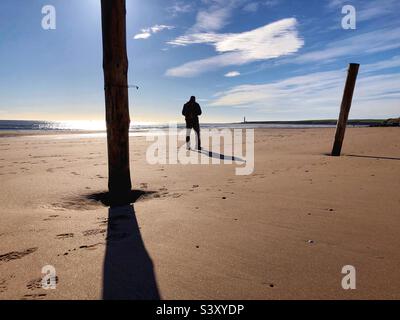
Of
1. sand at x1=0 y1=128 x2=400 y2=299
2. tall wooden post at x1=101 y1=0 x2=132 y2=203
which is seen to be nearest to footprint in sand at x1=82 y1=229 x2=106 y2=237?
sand at x1=0 y1=128 x2=400 y2=299

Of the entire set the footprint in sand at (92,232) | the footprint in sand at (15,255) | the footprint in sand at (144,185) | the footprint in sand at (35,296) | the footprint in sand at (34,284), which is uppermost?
the footprint in sand at (144,185)

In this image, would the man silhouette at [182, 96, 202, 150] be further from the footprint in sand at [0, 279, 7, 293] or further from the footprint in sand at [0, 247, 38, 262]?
the footprint in sand at [0, 279, 7, 293]

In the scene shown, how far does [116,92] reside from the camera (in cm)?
362

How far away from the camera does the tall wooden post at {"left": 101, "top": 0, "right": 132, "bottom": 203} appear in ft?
11.4

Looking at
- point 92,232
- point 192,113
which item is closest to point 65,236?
point 92,232

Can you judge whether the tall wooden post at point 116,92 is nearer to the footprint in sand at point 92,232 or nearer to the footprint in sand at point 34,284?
the footprint in sand at point 92,232

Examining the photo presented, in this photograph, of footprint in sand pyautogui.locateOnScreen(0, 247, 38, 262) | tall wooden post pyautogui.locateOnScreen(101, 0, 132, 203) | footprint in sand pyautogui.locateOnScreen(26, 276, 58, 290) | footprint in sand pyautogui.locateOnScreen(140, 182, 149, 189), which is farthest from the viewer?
footprint in sand pyautogui.locateOnScreen(140, 182, 149, 189)

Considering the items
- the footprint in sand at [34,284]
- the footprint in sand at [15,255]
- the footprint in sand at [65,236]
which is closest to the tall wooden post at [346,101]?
the footprint in sand at [65,236]

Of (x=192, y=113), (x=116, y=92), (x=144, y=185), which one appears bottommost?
(x=144, y=185)

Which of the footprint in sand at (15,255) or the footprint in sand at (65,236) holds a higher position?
the footprint in sand at (65,236)

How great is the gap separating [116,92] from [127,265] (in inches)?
89.6

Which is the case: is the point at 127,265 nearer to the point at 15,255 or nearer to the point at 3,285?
the point at 3,285

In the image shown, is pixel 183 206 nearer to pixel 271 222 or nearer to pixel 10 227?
pixel 271 222

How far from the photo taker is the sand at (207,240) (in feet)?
5.88
